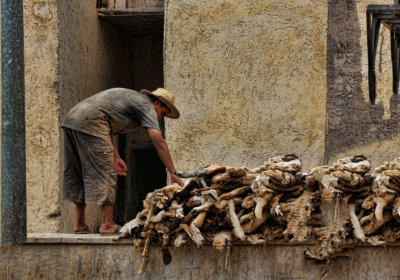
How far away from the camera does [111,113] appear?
261 inches

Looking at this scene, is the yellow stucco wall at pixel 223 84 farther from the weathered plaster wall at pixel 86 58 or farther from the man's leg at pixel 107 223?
the man's leg at pixel 107 223

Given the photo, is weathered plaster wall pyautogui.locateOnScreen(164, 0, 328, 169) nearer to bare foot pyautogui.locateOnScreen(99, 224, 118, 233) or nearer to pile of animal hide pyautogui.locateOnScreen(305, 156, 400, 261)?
bare foot pyautogui.locateOnScreen(99, 224, 118, 233)

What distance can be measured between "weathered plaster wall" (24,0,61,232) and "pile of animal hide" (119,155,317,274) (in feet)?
11.2

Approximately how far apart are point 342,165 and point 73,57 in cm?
462

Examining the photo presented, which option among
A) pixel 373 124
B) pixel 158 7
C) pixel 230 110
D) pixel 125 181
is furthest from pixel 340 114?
pixel 125 181

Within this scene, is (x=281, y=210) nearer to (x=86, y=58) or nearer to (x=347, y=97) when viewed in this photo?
(x=347, y=97)

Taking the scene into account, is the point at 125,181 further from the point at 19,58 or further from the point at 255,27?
the point at 19,58

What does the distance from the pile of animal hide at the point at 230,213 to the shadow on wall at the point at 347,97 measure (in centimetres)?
318

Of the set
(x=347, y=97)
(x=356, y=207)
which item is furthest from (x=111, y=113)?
(x=347, y=97)

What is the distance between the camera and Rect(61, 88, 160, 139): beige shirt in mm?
6578

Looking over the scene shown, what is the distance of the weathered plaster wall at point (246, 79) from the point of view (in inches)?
345

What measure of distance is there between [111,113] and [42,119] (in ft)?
7.97

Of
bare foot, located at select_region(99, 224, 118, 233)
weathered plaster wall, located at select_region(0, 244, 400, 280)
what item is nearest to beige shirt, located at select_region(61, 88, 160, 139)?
bare foot, located at select_region(99, 224, 118, 233)

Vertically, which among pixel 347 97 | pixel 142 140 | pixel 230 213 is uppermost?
pixel 347 97
